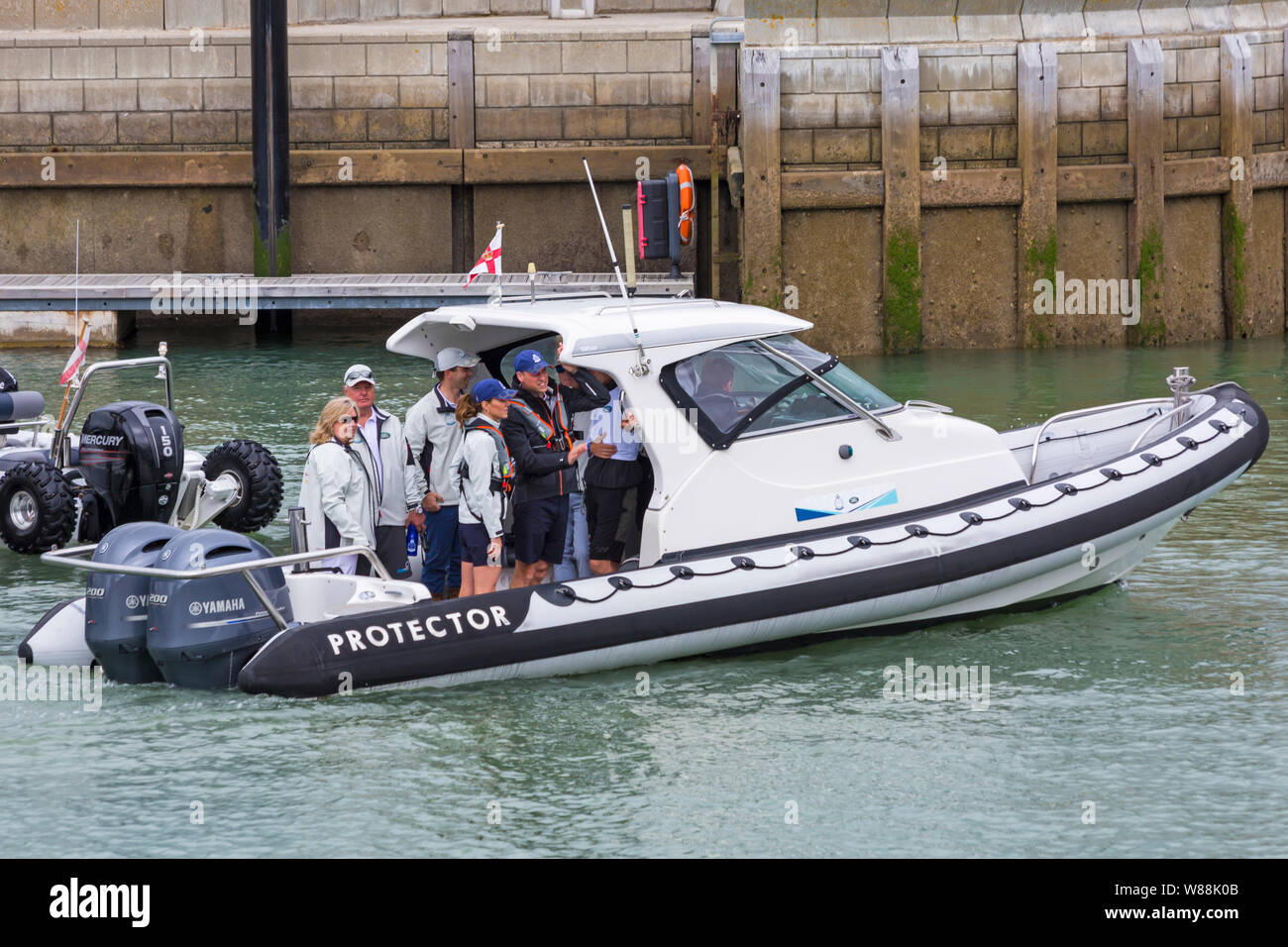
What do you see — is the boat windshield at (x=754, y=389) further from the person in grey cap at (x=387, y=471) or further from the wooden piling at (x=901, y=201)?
the wooden piling at (x=901, y=201)

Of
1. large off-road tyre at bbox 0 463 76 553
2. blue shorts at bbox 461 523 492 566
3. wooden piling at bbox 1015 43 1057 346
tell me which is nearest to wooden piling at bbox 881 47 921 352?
wooden piling at bbox 1015 43 1057 346

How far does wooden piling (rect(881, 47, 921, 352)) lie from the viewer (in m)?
Answer: 15.8

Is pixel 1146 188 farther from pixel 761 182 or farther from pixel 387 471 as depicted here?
pixel 387 471

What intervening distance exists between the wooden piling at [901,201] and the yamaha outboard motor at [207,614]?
1010 centimetres

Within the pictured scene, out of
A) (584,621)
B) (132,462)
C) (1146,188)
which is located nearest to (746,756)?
(584,621)

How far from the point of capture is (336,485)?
7.56 m

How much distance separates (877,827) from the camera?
6.01 meters

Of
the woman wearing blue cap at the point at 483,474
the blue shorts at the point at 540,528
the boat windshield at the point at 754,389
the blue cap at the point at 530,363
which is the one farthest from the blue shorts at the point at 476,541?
the boat windshield at the point at 754,389

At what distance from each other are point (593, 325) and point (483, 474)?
0.89m

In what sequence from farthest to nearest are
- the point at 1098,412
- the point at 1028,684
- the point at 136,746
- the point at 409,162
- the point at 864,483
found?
the point at 409,162, the point at 1098,412, the point at 864,483, the point at 1028,684, the point at 136,746

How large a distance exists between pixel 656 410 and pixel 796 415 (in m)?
0.69

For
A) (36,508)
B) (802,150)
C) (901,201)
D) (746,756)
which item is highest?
(802,150)

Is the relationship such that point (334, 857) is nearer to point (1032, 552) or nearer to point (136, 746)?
point (136, 746)

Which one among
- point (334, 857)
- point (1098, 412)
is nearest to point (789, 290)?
point (1098, 412)
